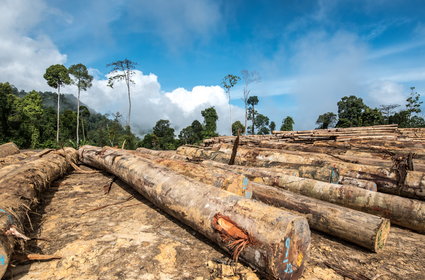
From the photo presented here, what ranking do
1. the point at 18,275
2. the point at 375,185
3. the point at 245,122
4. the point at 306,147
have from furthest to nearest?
the point at 245,122 → the point at 306,147 → the point at 375,185 → the point at 18,275

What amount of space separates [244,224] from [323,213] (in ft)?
4.95

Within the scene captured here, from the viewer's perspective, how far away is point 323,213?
121 inches

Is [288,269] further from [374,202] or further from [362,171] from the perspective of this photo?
[362,171]

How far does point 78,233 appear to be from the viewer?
9.55 feet

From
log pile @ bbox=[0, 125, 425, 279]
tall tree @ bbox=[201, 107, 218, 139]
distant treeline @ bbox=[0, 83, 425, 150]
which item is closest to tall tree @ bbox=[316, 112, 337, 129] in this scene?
distant treeline @ bbox=[0, 83, 425, 150]

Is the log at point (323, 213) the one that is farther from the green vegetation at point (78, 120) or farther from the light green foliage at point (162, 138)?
the light green foliage at point (162, 138)

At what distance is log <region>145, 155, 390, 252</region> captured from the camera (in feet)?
8.95

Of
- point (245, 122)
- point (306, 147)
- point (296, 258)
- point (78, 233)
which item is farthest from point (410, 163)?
point (245, 122)

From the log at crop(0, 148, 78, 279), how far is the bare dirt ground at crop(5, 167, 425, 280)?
285mm

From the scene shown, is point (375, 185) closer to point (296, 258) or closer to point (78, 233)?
point (296, 258)

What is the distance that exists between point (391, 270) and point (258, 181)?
7.55 ft

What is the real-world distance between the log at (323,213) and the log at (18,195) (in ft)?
8.43

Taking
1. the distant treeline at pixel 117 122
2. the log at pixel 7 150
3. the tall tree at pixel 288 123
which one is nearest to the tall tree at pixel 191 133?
the distant treeline at pixel 117 122

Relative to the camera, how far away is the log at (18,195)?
6.78 feet
